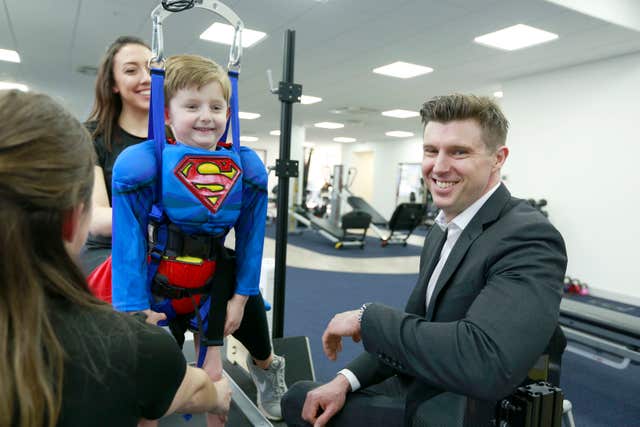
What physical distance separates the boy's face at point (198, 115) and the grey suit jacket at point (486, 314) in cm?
66

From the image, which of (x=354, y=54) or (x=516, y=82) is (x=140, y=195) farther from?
(x=516, y=82)

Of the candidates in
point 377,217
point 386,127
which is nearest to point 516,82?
point 377,217

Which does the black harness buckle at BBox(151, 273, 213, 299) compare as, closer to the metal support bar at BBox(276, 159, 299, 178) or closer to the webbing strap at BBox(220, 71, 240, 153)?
the webbing strap at BBox(220, 71, 240, 153)

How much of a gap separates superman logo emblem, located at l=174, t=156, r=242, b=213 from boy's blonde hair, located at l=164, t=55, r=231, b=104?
0.70 feet

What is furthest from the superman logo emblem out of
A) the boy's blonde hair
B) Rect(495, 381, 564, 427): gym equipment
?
Rect(495, 381, 564, 427): gym equipment

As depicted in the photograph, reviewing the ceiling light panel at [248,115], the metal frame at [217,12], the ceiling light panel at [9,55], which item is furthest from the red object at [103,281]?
the ceiling light panel at [248,115]

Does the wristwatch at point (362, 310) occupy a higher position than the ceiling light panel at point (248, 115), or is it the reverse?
the ceiling light panel at point (248, 115)

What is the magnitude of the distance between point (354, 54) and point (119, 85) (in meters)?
4.71

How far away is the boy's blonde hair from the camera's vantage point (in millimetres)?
1209

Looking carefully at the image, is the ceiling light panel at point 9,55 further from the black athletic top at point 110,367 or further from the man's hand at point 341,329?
the black athletic top at point 110,367

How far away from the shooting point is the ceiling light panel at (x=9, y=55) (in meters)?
6.73

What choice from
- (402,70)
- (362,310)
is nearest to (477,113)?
(362,310)

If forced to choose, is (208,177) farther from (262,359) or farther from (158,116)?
(262,359)

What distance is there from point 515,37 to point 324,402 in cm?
498
